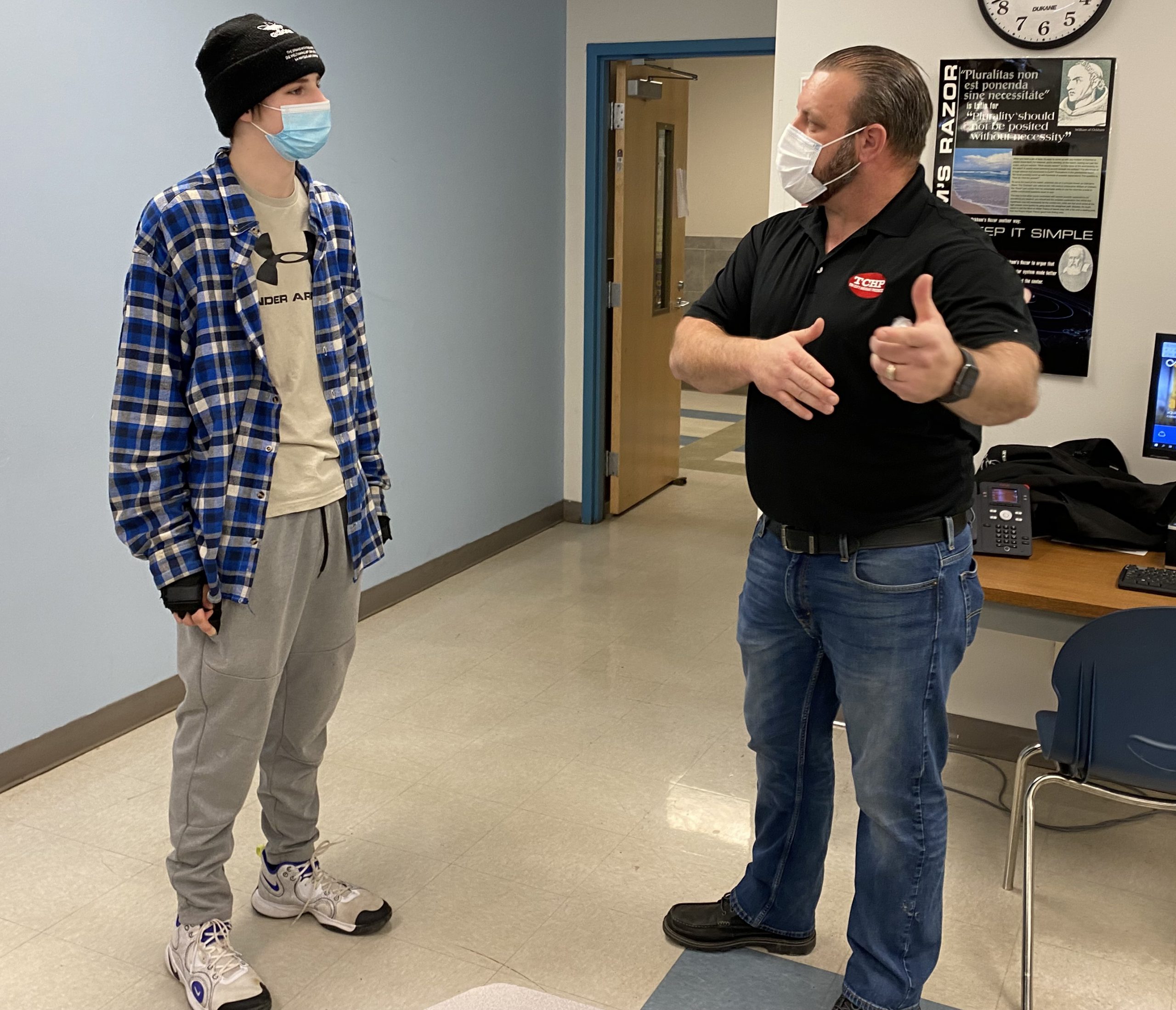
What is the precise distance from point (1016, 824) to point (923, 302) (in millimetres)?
1419

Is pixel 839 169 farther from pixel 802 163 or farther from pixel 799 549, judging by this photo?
pixel 799 549

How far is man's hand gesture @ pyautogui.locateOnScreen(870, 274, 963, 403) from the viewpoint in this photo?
5.23 ft

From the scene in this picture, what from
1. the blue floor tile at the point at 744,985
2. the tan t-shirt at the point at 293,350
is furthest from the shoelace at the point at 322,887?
the tan t-shirt at the point at 293,350

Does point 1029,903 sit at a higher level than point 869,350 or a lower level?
lower

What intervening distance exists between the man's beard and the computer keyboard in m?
1.12

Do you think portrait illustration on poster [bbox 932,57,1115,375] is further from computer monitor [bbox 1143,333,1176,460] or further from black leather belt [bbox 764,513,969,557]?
black leather belt [bbox 764,513,969,557]

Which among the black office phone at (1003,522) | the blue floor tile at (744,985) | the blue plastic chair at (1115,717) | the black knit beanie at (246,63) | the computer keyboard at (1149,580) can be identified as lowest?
the blue floor tile at (744,985)

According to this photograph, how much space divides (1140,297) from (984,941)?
5.46ft

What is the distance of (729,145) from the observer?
360 inches

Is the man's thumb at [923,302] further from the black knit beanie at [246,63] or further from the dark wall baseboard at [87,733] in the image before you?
the dark wall baseboard at [87,733]

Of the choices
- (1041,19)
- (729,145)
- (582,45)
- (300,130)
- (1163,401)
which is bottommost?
(1163,401)

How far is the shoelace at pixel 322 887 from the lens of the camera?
8.03 feet

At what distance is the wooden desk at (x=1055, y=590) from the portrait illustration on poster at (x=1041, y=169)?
67 centimetres

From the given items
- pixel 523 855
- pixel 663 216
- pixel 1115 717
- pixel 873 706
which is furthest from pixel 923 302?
pixel 663 216
